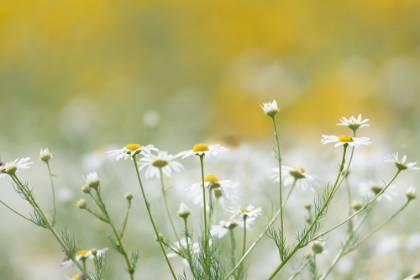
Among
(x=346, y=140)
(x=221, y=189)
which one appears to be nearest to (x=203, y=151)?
(x=221, y=189)

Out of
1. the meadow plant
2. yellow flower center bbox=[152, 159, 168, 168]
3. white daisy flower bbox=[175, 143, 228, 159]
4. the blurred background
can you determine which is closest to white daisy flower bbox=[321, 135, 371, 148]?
the meadow plant

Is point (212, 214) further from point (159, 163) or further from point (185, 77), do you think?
point (185, 77)

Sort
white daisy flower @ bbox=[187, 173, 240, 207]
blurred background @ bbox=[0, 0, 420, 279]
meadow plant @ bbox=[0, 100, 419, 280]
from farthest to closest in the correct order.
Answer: blurred background @ bbox=[0, 0, 420, 279] < white daisy flower @ bbox=[187, 173, 240, 207] < meadow plant @ bbox=[0, 100, 419, 280]

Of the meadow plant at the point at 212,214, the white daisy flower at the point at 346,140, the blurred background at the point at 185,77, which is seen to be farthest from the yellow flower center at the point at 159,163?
the blurred background at the point at 185,77

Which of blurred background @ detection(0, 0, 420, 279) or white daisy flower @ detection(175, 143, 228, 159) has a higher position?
blurred background @ detection(0, 0, 420, 279)

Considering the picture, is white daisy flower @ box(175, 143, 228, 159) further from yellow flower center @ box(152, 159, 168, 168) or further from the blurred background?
the blurred background

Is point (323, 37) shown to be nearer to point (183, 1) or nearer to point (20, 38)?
point (183, 1)

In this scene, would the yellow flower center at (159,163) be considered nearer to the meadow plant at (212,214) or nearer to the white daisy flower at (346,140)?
the meadow plant at (212,214)

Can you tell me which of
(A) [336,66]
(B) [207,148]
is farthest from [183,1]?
(B) [207,148]
